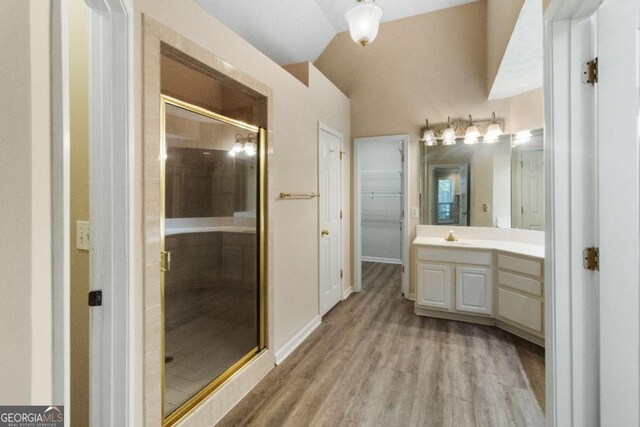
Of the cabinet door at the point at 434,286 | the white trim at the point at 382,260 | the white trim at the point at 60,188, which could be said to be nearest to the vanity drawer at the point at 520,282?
the cabinet door at the point at 434,286

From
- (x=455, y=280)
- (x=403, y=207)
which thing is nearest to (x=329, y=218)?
(x=403, y=207)

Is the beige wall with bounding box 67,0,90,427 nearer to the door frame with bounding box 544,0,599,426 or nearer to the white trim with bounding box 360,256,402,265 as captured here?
the door frame with bounding box 544,0,599,426

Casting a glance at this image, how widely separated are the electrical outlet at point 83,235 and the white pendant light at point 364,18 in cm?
206

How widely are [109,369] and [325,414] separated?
4.13ft

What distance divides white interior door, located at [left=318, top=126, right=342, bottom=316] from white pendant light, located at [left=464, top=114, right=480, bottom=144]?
1544mm

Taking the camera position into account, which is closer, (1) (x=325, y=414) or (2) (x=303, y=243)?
(1) (x=325, y=414)

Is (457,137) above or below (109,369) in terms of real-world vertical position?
above

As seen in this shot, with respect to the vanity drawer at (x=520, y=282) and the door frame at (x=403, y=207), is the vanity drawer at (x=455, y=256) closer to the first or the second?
the vanity drawer at (x=520, y=282)

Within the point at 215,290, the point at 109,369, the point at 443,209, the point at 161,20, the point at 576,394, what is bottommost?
the point at 576,394

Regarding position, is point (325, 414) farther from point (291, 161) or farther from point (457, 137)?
point (457, 137)

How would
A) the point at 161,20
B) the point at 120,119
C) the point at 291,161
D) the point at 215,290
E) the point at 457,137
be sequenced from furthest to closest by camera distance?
the point at 457,137
the point at 291,161
the point at 215,290
the point at 161,20
the point at 120,119

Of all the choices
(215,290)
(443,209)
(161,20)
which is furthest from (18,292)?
(443,209)

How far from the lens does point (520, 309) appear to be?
279cm

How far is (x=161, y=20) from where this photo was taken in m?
1.41
